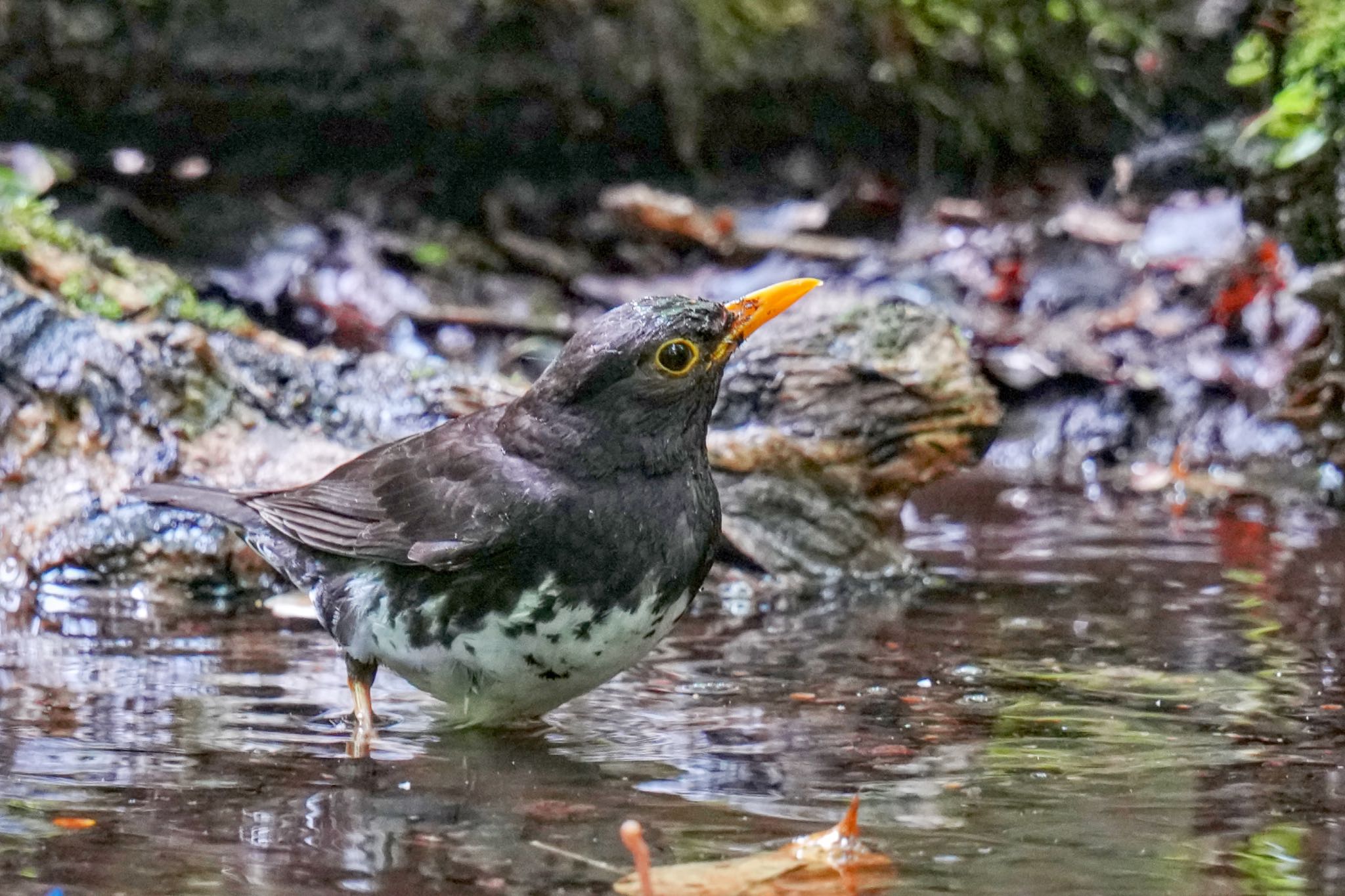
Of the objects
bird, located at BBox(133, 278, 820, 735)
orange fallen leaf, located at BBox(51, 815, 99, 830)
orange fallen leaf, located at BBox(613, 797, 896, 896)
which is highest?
bird, located at BBox(133, 278, 820, 735)

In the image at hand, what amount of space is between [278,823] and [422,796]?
35 cm

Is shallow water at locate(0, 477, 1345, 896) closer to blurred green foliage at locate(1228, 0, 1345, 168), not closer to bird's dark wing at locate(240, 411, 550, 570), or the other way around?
bird's dark wing at locate(240, 411, 550, 570)

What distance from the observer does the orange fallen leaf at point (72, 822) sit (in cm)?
315

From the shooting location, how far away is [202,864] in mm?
2945

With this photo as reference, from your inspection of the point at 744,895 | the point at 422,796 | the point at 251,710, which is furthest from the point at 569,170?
the point at 744,895

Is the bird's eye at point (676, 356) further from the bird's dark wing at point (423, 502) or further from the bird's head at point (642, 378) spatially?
the bird's dark wing at point (423, 502)

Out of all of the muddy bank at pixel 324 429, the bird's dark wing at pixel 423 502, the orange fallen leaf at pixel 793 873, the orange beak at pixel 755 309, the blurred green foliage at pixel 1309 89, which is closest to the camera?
→ the orange fallen leaf at pixel 793 873

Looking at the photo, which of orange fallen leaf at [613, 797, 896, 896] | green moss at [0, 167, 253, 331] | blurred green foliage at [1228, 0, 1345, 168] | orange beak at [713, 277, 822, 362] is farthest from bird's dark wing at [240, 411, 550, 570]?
blurred green foliage at [1228, 0, 1345, 168]

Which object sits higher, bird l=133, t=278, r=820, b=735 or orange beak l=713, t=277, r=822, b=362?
orange beak l=713, t=277, r=822, b=362

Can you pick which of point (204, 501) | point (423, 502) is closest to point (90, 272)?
point (204, 501)

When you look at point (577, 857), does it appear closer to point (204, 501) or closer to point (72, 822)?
point (72, 822)

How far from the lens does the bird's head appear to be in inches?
162

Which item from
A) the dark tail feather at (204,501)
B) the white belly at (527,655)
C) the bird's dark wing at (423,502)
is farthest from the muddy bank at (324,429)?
the white belly at (527,655)

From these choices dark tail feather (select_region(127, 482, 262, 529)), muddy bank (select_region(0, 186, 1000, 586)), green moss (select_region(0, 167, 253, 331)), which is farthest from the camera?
green moss (select_region(0, 167, 253, 331))
